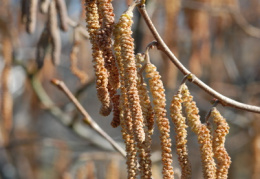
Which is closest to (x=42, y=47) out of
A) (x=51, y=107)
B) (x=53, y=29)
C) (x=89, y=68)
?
(x=53, y=29)

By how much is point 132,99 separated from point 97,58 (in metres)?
0.09

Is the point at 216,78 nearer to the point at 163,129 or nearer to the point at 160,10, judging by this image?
the point at 160,10

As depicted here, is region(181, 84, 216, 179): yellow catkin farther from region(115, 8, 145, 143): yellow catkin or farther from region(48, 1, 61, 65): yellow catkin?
region(48, 1, 61, 65): yellow catkin

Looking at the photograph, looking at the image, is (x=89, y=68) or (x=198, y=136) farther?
(x=89, y=68)

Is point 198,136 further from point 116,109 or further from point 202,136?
point 116,109

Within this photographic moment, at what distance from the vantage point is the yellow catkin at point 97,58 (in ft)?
1.77

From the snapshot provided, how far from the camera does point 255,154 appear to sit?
1912mm

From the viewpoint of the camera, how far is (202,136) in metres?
0.58

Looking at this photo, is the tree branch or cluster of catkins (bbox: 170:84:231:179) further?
the tree branch

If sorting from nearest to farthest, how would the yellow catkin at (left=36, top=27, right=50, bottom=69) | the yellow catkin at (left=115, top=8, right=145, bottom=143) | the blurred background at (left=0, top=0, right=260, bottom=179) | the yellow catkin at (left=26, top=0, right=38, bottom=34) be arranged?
the yellow catkin at (left=115, top=8, right=145, bottom=143) → the yellow catkin at (left=26, top=0, right=38, bottom=34) → the yellow catkin at (left=36, top=27, right=50, bottom=69) → the blurred background at (left=0, top=0, right=260, bottom=179)

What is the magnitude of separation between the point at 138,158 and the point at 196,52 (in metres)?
1.47

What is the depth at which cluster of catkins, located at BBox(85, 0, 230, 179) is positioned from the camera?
0.51 m

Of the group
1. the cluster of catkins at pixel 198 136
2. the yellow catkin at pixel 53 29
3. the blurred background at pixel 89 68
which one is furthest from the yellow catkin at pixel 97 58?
the yellow catkin at pixel 53 29

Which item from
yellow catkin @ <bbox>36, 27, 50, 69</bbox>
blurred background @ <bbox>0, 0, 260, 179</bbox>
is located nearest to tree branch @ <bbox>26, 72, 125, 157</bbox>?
blurred background @ <bbox>0, 0, 260, 179</bbox>
